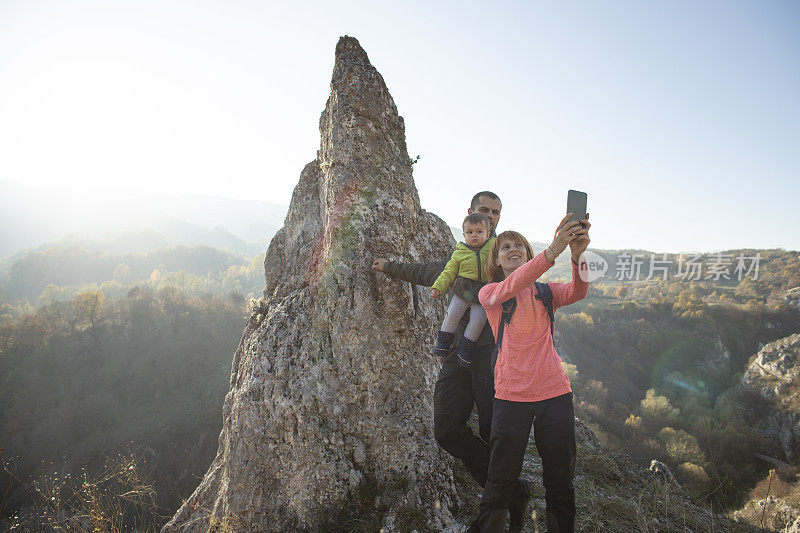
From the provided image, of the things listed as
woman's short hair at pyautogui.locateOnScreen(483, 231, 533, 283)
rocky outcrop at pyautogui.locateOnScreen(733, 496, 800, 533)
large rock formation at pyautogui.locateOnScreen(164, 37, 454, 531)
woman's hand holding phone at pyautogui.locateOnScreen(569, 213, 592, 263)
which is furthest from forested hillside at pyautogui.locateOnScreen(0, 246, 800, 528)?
woman's hand holding phone at pyautogui.locateOnScreen(569, 213, 592, 263)

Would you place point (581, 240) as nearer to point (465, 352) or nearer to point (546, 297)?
point (546, 297)

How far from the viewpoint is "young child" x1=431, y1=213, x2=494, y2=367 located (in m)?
3.11

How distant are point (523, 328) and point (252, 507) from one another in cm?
313

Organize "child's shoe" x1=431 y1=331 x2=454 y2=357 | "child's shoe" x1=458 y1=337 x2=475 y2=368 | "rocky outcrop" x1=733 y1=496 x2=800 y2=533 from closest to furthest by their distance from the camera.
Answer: "child's shoe" x1=458 y1=337 x2=475 y2=368
"child's shoe" x1=431 y1=331 x2=454 y2=357
"rocky outcrop" x1=733 y1=496 x2=800 y2=533

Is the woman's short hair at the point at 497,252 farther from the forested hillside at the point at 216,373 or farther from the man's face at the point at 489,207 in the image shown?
the forested hillside at the point at 216,373

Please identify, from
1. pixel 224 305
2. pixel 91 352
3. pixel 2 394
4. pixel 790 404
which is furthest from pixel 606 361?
pixel 2 394

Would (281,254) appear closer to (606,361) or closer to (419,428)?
(419,428)

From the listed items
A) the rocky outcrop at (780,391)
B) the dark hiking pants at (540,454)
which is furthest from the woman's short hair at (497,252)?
the rocky outcrop at (780,391)

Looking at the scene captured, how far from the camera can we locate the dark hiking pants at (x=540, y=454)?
8.15ft

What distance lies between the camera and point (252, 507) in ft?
11.8

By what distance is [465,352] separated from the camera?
3100 mm

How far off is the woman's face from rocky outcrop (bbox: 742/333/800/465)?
170 feet

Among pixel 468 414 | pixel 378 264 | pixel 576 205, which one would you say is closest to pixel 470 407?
pixel 468 414

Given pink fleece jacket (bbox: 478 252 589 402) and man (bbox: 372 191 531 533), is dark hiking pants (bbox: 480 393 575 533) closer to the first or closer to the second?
pink fleece jacket (bbox: 478 252 589 402)
